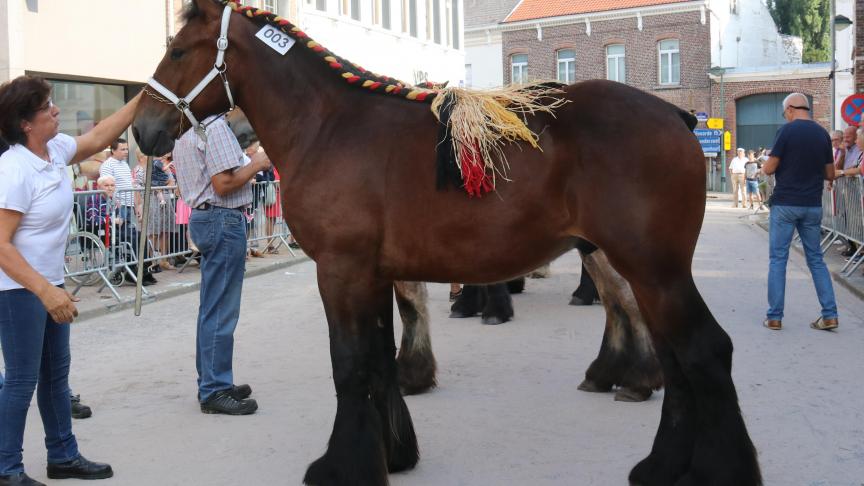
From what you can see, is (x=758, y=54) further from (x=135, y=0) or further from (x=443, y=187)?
(x=443, y=187)

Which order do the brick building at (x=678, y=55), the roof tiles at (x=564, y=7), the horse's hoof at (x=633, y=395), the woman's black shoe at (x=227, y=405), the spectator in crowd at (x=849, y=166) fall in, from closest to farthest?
the woman's black shoe at (x=227, y=405) < the horse's hoof at (x=633, y=395) < the spectator in crowd at (x=849, y=166) < the brick building at (x=678, y=55) < the roof tiles at (x=564, y=7)

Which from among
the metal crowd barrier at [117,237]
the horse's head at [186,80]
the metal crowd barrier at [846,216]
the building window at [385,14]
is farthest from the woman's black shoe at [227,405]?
the building window at [385,14]

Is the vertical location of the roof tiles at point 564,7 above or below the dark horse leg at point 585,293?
above

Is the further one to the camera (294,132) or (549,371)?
(549,371)

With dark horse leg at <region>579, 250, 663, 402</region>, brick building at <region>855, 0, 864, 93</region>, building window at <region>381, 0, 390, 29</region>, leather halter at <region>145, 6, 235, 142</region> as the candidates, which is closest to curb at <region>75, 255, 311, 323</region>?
leather halter at <region>145, 6, 235, 142</region>

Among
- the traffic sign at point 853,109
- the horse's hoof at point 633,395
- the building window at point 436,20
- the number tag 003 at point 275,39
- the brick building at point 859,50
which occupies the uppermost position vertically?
the building window at point 436,20

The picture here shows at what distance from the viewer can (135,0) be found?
17797 mm

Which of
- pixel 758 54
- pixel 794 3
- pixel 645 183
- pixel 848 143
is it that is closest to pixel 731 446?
pixel 645 183

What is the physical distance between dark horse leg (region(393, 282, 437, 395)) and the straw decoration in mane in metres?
2.13

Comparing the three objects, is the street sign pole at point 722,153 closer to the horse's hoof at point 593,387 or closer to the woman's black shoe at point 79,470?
the horse's hoof at point 593,387

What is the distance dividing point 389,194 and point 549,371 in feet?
10.2

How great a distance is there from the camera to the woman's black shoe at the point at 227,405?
5.67 metres

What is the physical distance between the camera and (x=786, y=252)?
835 cm

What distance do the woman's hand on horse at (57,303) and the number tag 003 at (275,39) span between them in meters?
1.57
